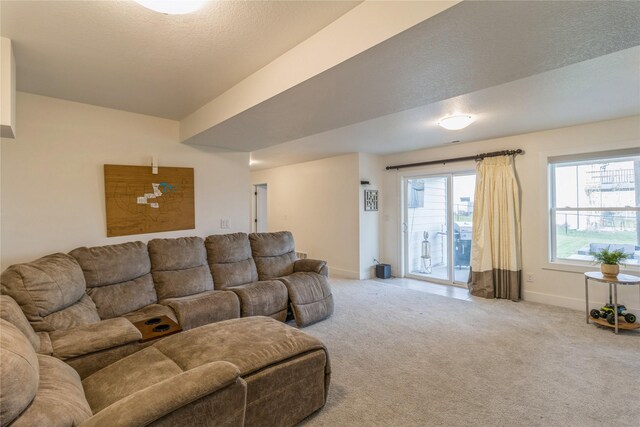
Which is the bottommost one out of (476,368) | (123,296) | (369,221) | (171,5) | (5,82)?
(476,368)

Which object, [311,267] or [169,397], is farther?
[311,267]

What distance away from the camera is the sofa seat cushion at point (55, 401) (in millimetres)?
1001

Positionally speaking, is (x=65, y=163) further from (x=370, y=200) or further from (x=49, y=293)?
(x=370, y=200)

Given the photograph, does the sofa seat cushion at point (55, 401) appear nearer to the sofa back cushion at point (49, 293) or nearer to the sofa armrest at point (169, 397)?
the sofa armrest at point (169, 397)

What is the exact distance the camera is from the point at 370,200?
5770 millimetres

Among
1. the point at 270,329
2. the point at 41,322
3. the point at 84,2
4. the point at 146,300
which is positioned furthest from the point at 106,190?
the point at 270,329

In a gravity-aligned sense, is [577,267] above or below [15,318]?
below

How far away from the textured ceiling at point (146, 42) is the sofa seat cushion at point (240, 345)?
1.87 metres

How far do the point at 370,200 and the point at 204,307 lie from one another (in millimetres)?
3753

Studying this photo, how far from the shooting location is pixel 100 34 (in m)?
1.79

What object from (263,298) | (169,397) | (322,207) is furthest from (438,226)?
(169,397)

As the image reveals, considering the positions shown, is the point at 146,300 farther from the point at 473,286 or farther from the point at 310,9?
the point at 473,286

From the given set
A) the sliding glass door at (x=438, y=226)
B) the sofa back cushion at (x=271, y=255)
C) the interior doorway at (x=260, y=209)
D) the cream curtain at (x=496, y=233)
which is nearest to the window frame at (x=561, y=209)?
the cream curtain at (x=496, y=233)

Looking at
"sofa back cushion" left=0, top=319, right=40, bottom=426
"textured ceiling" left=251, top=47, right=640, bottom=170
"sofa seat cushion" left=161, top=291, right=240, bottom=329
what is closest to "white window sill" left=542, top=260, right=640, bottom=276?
"textured ceiling" left=251, top=47, right=640, bottom=170
